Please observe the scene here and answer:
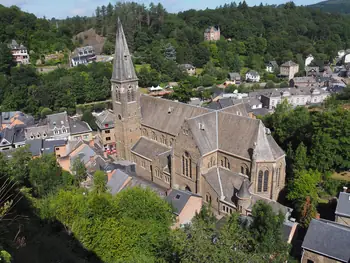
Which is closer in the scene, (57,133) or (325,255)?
(325,255)

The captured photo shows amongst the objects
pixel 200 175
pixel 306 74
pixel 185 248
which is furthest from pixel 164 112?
pixel 306 74

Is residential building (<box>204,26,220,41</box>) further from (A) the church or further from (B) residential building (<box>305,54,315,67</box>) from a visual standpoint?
(A) the church

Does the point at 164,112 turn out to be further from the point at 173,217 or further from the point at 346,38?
the point at 346,38

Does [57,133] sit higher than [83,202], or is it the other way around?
[83,202]

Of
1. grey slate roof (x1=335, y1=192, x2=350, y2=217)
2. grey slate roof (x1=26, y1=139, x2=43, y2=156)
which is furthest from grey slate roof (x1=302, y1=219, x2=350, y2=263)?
grey slate roof (x1=26, y1=139, x2=43, y2=156)

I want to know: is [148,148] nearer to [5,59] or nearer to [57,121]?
[57,121]

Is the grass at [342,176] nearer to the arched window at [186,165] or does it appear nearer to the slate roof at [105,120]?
the arched window at [186,165]
